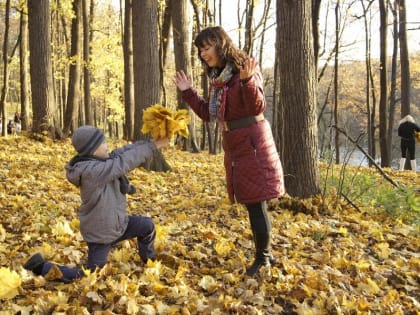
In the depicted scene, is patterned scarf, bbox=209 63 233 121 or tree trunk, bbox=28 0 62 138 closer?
patterned scarf, bbox=209 63 233 121

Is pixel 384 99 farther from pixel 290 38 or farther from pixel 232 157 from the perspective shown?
pixel 232 157

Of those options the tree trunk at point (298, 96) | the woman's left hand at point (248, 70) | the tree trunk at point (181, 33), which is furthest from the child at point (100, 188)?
the tree trunk at point (181, 33)

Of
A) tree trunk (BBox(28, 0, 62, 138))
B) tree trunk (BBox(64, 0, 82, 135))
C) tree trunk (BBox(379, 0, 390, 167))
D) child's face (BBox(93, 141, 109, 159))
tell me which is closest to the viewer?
child's face (BBox(93, 141, 109, 159))

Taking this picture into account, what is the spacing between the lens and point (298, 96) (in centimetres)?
536

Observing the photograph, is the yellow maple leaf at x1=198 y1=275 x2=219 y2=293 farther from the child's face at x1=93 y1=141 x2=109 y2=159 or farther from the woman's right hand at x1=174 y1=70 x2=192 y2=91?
the woman's right hand at x1=174 y1=70 x2=192 y2=91

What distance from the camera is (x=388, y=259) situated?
3.98 meters

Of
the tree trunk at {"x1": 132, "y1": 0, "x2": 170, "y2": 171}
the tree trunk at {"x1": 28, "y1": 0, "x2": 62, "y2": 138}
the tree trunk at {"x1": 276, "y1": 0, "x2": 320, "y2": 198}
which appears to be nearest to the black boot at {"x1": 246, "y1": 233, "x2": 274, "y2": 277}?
the tree trunk at {"x1": 276, "y1": 0, "x2": 320, "y2": 198}

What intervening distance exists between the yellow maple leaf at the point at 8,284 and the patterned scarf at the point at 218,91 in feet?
6.36

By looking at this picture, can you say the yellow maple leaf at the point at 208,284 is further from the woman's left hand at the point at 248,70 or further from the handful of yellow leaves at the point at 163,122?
the woman's left hand at the point at 248,70

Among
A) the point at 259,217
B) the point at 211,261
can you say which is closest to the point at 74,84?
the point at 211,261

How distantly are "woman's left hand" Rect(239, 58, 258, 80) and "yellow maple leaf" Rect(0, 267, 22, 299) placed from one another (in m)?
2.16

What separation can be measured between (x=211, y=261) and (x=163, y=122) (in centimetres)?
146

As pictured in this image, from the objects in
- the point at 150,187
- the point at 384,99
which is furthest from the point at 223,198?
the point at 384,99

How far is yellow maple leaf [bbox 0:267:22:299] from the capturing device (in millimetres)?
2678
